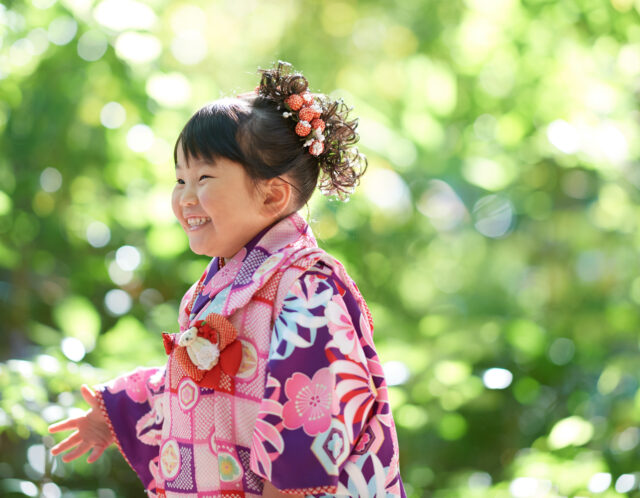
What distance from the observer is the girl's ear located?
105cm

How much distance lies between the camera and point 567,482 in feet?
6.03

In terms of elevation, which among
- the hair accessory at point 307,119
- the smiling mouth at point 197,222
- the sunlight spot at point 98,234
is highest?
the sunlight spot at point 98,234

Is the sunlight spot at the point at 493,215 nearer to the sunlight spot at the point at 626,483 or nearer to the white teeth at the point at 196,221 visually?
the sunlight spot at the point at 626,483

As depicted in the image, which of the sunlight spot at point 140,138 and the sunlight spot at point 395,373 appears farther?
the sunlight spot at point 140,138

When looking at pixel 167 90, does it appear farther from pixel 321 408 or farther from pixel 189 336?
pixel 321 408

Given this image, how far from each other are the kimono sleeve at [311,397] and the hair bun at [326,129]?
0.24 m

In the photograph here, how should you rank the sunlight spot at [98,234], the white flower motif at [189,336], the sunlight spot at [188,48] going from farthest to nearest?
1. the sunlight spot at [188,48]
2. the sunlight spot at [98,234]
3. the white flower motif at [189,336]

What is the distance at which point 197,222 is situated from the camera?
1050 mm

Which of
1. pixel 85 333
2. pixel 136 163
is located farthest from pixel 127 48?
pixel 85 333

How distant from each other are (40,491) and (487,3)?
1896 mm

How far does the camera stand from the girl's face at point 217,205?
102 centimetres

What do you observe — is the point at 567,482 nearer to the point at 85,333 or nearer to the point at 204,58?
the point at 85,333

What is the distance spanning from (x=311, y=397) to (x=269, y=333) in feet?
0.37

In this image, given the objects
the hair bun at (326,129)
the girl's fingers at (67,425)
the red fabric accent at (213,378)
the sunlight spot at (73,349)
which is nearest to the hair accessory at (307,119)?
the hair bun at (326,129)
